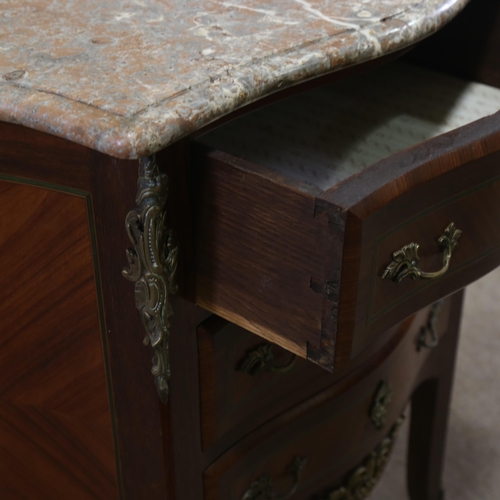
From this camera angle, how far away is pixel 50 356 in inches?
21.0

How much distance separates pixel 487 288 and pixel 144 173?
1260 millimetres

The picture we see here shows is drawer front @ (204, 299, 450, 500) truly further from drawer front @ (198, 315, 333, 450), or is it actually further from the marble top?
the marble top

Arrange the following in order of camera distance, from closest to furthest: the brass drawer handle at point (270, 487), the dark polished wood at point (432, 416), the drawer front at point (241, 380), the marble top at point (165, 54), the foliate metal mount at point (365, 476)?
the marble top at point (165, 54) < the drawer front at point (241, 380) < the brass drawer handle at point (270, 487) < the foliate metal mount at point (365, 476) < the dark polished wood at point (432, 416)

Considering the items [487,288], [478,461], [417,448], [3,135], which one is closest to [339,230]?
[3,135]

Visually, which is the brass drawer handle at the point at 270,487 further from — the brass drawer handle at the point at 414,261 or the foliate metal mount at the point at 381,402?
the brass drawer handle at the point at 414,261

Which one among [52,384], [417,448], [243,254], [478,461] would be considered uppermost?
[243,254]

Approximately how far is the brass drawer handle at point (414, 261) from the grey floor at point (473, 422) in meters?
0.75

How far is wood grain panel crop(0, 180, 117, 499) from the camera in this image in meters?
0.47

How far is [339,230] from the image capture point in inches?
15.4

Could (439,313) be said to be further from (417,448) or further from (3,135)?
(3,135)

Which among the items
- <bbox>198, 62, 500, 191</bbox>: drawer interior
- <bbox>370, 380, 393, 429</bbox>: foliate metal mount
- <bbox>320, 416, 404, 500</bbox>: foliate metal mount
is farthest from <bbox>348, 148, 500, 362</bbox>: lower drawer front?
<bbox>320, 416, 404, 500</bbox>: foliate metal mount

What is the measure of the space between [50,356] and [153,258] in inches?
6.1

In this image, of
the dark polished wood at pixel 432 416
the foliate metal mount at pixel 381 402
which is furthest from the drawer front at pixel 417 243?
the dark polished wood at pixel 432 416

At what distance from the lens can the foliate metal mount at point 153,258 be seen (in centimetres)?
41
